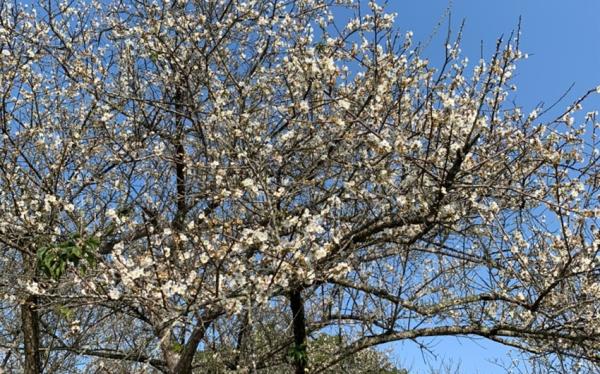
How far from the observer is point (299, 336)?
5.05 meters

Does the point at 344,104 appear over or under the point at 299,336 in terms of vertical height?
over

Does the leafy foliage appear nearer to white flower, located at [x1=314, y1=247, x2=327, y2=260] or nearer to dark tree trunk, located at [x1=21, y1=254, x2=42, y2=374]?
white flower, located at [x1=314, y1=247, x2=327, y2=260]

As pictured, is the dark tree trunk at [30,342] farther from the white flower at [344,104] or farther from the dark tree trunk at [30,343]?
the white flower at [344,104]

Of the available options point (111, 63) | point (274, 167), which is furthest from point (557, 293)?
point (111, 63)

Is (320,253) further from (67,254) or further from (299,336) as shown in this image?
(299,336)

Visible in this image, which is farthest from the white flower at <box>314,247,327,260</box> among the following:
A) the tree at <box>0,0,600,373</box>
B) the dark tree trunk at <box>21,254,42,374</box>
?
the dark tree trunk at <box>21,254,42,374</box>

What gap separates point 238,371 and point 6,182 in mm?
2489

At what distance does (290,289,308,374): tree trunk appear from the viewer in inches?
183

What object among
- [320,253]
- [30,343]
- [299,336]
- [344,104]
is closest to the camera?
[320,253]

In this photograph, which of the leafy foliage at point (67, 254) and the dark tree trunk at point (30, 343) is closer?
the leafy foliage at point (67, 254)

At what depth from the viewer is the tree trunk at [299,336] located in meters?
4.65

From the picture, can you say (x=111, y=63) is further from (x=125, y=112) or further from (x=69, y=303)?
(x=69, y=303)

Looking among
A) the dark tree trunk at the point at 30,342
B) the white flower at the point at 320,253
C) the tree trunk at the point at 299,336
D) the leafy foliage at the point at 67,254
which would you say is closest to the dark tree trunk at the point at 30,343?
the dark tree trunk at the point at 30,342

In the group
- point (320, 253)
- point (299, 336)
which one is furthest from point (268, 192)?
point (299, 336)
